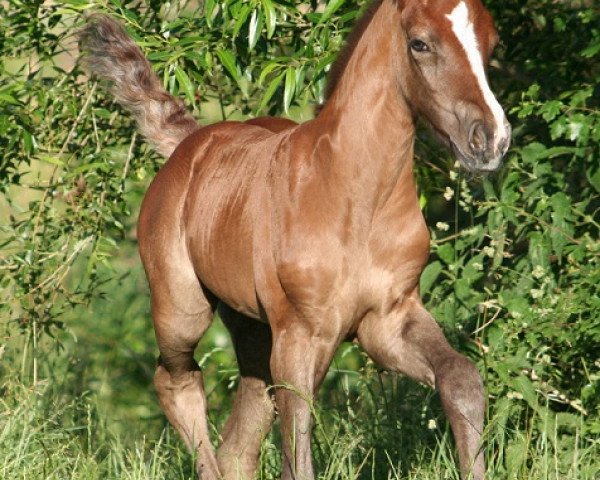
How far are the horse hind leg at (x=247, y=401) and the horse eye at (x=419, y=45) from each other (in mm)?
1890

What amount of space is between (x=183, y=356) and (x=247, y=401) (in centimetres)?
35

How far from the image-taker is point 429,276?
6.04m

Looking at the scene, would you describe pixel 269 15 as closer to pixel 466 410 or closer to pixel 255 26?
pixel 255 26

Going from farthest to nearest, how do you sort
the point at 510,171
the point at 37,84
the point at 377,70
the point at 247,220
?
the point at 37,84 < the point at 510,171 < the point at 247,220 < the point at 377,70

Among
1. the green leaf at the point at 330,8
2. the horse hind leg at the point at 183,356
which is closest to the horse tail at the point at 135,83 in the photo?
the horse hind leg at the point at 183,356

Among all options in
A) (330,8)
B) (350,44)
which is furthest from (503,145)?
A: (330,8)

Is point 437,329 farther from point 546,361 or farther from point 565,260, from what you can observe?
point 565,260

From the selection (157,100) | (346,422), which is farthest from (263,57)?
(346,422)

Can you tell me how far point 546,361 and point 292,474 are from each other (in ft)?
4.36

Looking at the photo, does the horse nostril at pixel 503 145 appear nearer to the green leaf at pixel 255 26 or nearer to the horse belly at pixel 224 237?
the horse belly at pixel 224 237

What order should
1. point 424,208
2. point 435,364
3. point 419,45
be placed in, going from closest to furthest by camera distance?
point 419,45, point 435,364, point 424,208

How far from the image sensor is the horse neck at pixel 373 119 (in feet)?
15.6

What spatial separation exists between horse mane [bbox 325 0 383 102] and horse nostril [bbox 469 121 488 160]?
2.76ft

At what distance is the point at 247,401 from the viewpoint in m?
6.04
